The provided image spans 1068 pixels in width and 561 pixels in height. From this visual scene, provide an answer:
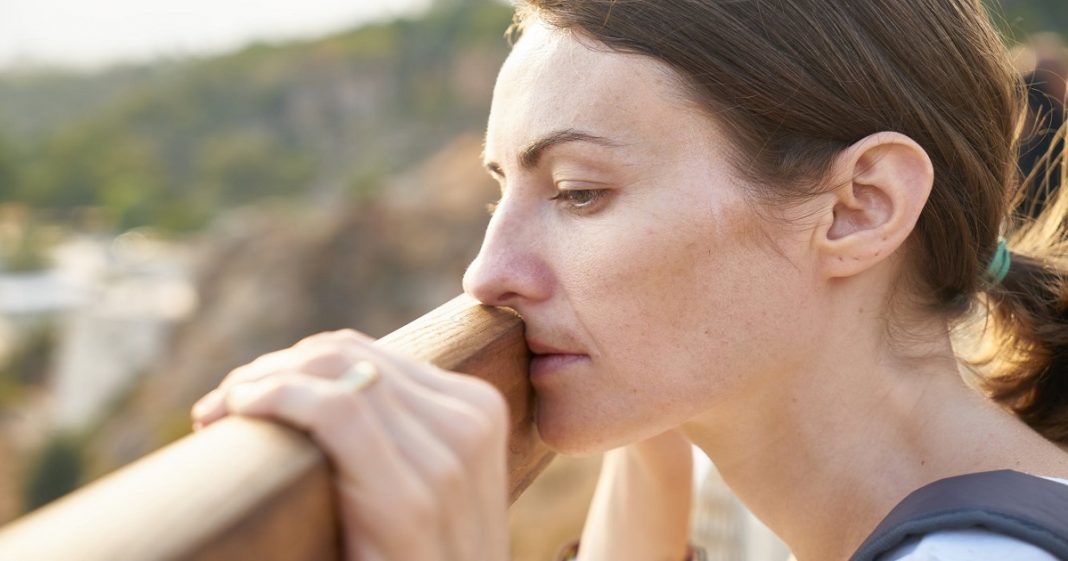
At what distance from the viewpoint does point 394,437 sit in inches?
27.7

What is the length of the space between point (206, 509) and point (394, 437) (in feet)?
0.54

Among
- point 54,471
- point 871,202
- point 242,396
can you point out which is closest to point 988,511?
point 871,202

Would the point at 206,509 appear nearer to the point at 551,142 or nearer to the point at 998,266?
the point at 551,142

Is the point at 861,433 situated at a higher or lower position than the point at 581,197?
lower

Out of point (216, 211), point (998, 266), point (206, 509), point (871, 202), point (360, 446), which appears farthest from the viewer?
point (216, 211)

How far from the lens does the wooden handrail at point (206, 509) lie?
52 cm

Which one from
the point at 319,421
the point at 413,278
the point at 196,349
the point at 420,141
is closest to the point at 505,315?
the point at 319,421

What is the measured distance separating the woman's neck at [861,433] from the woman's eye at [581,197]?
339 mm

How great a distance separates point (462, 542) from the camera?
752mm

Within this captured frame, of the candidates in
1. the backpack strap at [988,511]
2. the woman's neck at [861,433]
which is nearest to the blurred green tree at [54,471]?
the woman's neck at [861,433]

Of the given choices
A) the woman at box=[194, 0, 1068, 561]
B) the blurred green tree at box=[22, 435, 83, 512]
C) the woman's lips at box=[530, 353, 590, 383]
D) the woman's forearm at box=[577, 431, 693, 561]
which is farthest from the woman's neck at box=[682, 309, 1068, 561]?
the blurred green tree at box=[22, 435, 83, 512]

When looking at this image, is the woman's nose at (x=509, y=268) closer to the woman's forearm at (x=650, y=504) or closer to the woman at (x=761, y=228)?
the woman at (x=761, y=228)

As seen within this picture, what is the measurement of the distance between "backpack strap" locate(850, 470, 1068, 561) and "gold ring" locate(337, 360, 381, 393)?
2.23ft

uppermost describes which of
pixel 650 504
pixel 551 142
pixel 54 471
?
pixel 551 142
